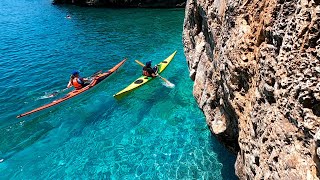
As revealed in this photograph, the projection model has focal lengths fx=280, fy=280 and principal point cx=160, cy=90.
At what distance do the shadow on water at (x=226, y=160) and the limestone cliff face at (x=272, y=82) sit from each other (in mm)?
2765

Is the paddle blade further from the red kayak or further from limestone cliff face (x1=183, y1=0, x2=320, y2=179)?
limestone cliff face (x1=183, y1=0, x2=320, y2=179)

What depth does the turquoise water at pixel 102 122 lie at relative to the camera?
12555mm

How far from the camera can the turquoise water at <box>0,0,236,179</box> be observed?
41.2 feet

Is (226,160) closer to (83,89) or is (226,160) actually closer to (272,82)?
(272,82)

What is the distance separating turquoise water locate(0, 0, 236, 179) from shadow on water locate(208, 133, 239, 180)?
41 millimetres

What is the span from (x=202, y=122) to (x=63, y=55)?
18211mm

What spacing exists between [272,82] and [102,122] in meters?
12.1

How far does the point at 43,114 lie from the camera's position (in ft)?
55.9

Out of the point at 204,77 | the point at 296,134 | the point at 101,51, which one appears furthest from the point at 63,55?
the point at 296,134

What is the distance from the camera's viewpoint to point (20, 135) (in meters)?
15.4

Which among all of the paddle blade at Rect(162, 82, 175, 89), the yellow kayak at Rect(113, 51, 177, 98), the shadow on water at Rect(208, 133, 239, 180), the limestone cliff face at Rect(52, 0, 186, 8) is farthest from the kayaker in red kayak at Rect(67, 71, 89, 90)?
the limestone cliff face at Rect(52, 0, 186, 8)

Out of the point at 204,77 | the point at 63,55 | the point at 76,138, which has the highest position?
the point at 204,77

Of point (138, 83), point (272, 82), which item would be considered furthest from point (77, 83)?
point (272, 82)

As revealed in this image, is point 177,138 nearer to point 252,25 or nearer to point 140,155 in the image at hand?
point 140,155
